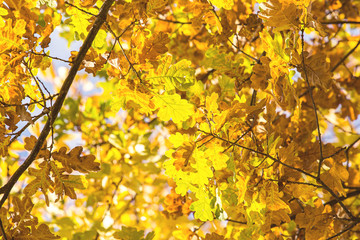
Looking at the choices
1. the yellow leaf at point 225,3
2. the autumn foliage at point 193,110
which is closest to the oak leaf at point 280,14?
the autumn foliage at point 193,110

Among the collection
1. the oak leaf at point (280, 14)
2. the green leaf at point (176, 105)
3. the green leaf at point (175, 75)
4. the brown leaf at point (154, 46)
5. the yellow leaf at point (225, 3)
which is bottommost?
the green leaf at point (176, 105)

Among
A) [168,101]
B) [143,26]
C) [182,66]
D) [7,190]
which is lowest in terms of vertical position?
[7,190]

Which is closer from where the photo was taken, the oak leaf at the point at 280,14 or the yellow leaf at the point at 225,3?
the oak leaf at the point at 280,14

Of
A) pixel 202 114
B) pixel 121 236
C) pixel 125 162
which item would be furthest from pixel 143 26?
pixel 125 162

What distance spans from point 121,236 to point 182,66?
2.73 ft

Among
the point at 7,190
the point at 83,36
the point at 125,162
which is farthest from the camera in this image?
the point at 125,162

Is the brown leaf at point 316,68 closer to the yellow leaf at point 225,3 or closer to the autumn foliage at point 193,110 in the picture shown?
the autumn foliage at point 193,110

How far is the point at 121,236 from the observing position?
5.52 feet

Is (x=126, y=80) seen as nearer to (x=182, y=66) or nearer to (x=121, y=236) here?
(x=182, y=66)

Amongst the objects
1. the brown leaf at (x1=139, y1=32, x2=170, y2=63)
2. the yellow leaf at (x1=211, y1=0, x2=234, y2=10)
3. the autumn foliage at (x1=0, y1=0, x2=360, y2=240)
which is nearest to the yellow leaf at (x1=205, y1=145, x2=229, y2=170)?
the autumn foliage at (x1=0, y1=0, x2=360, y2=240)

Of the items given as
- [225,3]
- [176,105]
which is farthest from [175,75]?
[225,3]

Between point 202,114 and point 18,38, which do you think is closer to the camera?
point 18,38

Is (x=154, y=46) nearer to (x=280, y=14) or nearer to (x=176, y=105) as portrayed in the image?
(x=176, y=105)

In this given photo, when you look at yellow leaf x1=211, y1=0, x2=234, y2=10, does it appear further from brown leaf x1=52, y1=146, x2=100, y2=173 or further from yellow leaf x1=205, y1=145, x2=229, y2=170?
brown leaf x1=52, y1=146, x2=100, y2=173
